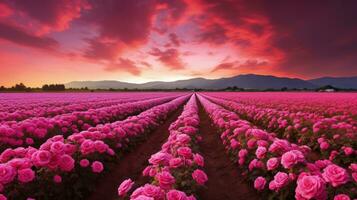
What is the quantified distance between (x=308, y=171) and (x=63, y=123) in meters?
7.85

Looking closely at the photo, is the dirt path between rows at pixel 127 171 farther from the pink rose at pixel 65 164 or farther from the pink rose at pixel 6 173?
the pink rose at pixel 6 173

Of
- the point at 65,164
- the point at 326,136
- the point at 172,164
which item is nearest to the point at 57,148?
the point at 65,164

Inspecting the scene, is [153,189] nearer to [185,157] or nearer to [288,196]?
[185,157]

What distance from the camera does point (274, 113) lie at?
1292 centimetres

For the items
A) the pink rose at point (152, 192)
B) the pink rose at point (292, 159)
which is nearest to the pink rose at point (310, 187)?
the pink rose at point (292, 159)

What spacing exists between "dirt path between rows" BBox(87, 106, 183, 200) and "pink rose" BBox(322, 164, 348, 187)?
4.25 metres

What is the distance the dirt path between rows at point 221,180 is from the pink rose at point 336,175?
1.89m

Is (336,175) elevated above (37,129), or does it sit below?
above

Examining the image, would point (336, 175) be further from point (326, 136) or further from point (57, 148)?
point (326, 136)

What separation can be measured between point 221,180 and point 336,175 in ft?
13.3

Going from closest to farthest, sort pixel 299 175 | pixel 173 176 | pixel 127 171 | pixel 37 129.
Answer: pixel 299 175 < pixel 173 176 < pixel 127 171 < pixel 37 129

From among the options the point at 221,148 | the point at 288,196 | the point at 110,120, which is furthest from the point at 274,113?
the point at 288,196

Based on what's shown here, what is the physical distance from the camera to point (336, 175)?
3.05m

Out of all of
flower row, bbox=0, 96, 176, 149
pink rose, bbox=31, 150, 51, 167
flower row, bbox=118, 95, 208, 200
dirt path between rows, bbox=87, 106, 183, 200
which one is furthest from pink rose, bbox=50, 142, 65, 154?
flower row, bbox=0, 96, 176, 149
